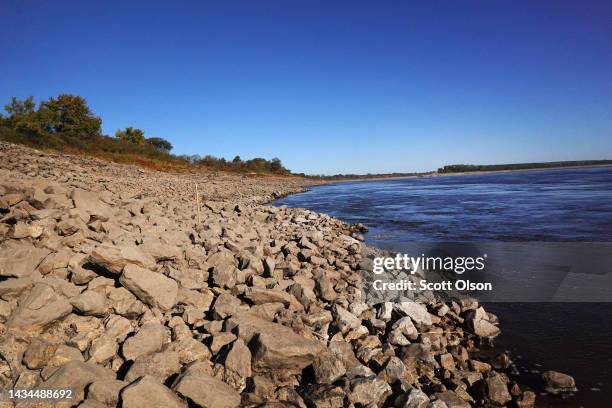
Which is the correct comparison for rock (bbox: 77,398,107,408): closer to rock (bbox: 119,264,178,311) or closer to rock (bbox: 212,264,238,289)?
rock (bbox: 119,264,178,311)

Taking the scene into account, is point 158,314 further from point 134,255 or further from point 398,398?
point 398,398

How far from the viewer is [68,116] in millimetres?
42844

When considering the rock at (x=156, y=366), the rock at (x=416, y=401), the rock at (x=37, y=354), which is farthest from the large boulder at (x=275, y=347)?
the rock at (x=37, y=354)

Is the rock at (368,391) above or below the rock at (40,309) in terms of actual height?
below

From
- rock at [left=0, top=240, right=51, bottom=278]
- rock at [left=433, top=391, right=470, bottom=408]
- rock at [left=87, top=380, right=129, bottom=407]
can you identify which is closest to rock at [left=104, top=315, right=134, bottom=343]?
rock at [left=87, top=380, right=129, bottom=407]

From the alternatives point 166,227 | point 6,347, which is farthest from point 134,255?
point 166,227

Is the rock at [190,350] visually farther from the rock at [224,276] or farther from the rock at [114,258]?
the rock at [224,276]

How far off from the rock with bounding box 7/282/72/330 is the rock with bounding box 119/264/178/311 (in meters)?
0.63

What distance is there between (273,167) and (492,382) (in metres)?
86.0

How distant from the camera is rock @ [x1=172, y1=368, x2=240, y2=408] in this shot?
9.17 ft

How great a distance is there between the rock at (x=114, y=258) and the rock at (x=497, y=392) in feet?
14.3

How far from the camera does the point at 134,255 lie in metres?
4.32

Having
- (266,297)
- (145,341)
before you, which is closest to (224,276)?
(266,297)

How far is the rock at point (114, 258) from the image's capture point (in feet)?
13.2
